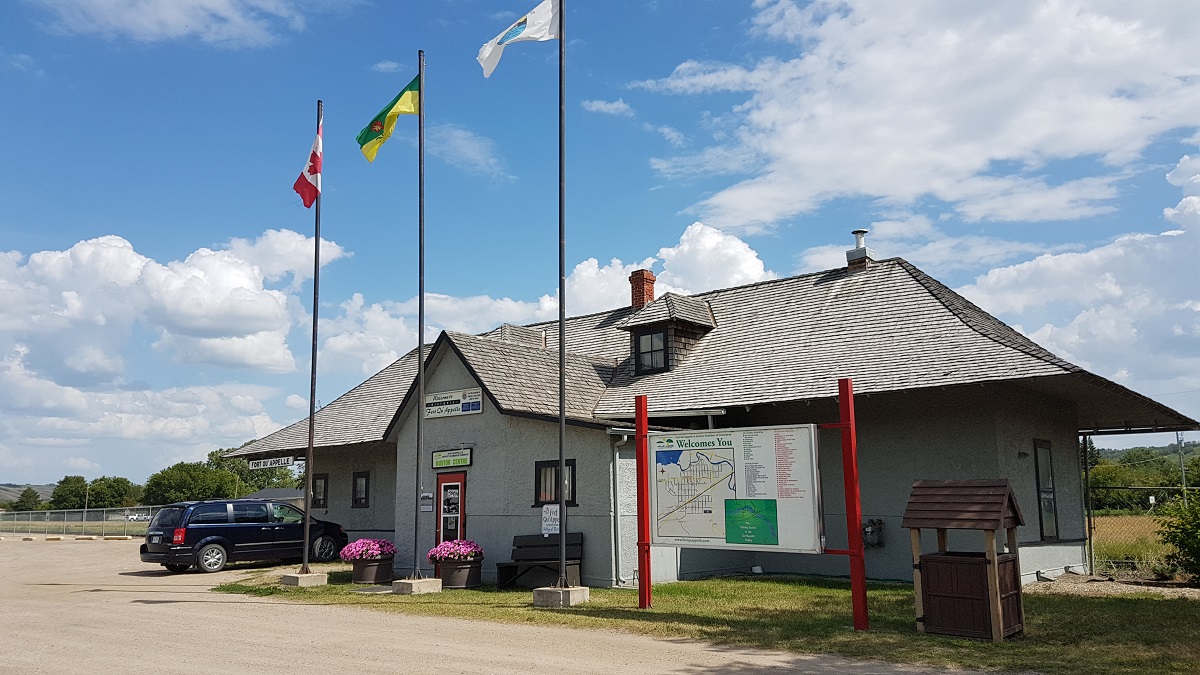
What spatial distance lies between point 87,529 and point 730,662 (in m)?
41.9

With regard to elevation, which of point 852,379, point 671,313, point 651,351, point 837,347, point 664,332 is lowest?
point 852,379

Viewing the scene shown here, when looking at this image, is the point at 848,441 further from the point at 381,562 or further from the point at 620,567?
the point at 381,562

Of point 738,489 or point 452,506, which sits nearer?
point 738,489

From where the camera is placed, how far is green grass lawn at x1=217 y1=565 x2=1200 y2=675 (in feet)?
31.4

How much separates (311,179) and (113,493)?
77.8 m

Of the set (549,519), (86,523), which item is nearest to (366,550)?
(549,519)

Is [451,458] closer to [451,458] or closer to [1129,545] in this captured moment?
[451,458]

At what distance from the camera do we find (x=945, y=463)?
1708cm

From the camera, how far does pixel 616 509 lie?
1688 cm

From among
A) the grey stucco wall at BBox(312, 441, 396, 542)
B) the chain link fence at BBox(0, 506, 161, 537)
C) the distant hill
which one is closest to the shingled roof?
the grey stucco wall at BBox(312, 441, 396, 542)

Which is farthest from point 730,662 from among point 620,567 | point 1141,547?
point 1141,547

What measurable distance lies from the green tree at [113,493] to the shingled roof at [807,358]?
6870 cm

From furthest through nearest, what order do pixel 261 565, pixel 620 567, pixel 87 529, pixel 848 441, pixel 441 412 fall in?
pixel 87 529, pixel 261 565, pixel 441 412, pixel 620 567, pixel 848 441

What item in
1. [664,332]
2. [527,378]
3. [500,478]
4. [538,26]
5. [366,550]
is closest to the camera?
[538,26]
